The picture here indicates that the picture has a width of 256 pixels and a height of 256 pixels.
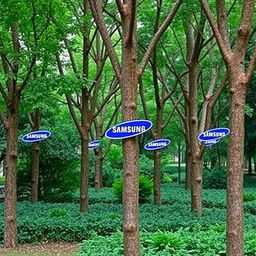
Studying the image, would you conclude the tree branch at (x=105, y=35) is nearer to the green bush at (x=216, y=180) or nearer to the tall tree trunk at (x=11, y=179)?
the tall tree trunk at (x=11, y=179)

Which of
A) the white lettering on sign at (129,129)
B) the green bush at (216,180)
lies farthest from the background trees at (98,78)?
the green bush at (216,180)

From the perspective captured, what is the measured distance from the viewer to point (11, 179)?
970cm

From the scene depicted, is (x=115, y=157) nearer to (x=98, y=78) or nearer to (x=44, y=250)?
(x=98, y=78)

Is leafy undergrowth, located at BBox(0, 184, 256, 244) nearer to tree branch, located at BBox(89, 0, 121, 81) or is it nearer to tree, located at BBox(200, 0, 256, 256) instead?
tree branch, located at BBox(89, 0, 121, 81)

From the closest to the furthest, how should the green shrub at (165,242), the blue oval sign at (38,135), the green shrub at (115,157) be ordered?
the green shrub at (165,242)
the blue oval sign at (38,135)
the green shrub at (115,157)

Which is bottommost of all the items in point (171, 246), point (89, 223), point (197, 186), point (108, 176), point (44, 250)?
point (44, 250)

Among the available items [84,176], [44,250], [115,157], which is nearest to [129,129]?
[44,250]

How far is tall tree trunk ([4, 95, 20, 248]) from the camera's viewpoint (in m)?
9.72

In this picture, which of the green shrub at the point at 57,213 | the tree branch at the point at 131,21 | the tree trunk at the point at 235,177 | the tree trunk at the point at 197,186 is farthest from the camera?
the green shrub at the point at 57,213

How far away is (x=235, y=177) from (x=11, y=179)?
19.1ft

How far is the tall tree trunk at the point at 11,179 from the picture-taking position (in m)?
9.72

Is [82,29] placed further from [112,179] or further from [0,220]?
[112,179]

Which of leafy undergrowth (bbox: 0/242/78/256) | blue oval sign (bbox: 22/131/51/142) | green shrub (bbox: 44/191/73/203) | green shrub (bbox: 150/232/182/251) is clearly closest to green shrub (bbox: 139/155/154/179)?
green shrub (bbox: 44/191/73/203)

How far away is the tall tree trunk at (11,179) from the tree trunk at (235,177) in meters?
5.65
